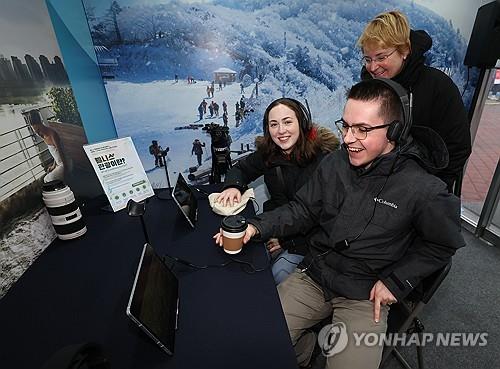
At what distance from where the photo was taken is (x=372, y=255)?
3.77 ft

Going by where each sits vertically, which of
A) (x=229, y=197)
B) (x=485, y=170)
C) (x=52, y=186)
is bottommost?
(x=485, y=170)

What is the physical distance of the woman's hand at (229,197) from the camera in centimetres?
156

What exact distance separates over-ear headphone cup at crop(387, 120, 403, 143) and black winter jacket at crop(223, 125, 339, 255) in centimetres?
57

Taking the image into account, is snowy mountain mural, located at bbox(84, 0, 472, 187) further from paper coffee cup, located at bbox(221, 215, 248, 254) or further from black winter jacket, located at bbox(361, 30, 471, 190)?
paper coffee cup, located at bbox(221, 215, 248, 254)

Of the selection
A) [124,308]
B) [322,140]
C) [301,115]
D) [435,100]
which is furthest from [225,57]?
[124,308]

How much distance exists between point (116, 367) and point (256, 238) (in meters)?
0.67

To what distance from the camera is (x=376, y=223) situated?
1122 millimetres

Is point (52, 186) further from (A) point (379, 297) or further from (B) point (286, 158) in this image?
(A) point (379, 297)

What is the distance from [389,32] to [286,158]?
783mm

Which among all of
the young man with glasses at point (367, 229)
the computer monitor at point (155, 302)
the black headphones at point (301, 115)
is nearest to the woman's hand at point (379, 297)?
the young man with glasses at point (367, 229)

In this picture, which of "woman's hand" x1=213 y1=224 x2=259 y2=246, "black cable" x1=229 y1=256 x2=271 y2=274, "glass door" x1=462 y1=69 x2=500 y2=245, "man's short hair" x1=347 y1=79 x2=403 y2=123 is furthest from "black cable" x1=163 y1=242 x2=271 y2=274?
"glass door" x1=462 y1=69 x2=500 y2=245

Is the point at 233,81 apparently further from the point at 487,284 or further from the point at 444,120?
the point at 487,284

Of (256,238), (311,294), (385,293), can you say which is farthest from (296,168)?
(385,293)

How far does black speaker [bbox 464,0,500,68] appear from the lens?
203 centimetres
